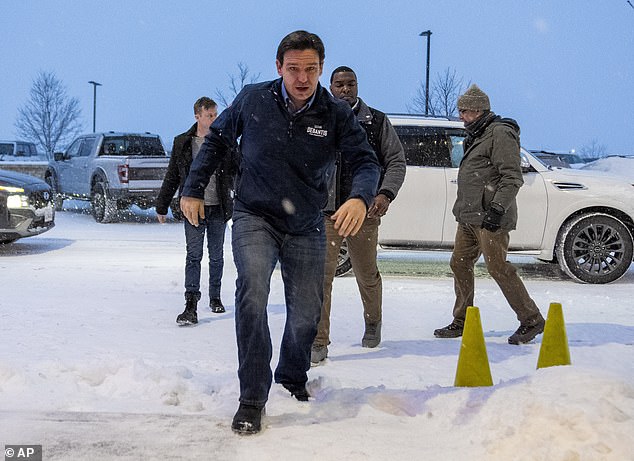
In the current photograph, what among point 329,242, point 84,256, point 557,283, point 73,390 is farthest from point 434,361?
point 84,256

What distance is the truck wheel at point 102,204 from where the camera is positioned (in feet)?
55.2

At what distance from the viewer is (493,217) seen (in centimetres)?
616

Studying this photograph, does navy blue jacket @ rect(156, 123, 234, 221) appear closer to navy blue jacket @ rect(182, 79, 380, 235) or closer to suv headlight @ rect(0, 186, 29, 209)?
navy blue jacket @ rect(182, 79, 380, 235)

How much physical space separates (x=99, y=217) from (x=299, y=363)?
13.7m

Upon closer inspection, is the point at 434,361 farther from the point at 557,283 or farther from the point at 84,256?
the point at 84,256

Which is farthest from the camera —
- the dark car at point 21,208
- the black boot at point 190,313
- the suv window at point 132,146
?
the suv window at point 132,146

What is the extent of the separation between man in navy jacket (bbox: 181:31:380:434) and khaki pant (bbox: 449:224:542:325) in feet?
7.82

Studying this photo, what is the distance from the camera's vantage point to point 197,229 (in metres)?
6.80

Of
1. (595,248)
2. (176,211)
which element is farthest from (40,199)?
(595,248)

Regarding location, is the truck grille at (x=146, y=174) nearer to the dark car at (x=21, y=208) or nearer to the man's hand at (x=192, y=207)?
the dark car at (x=21, y=208)

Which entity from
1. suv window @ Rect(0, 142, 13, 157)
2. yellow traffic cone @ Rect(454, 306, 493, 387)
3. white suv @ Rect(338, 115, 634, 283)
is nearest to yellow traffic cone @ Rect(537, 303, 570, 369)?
yellow traffic cone @ Rect(454, 306, 493, 387)

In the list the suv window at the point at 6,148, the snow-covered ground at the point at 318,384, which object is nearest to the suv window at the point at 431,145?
the snow-covered ground at the point at 318,384

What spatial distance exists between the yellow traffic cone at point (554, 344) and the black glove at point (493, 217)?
1366 mm

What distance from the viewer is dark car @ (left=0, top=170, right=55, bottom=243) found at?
1119 centimetres
